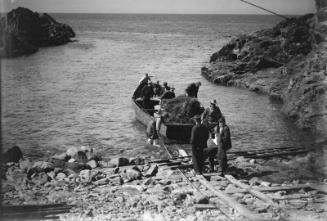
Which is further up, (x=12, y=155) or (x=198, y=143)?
(x=198, y=143)

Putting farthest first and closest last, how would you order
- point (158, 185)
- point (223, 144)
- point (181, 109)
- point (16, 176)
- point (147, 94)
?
point (147, 94)
point (181, 109)
point (16, 176)
point (223, 144)
point (158, 185)

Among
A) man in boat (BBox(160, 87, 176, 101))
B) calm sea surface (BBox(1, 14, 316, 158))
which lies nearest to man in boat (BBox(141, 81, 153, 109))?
calm sea surface (BBox(1, 14, 316, 158))

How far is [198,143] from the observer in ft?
33.1

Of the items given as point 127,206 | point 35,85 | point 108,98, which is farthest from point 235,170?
point 35,85

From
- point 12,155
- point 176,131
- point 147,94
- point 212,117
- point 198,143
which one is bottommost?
point 12,155

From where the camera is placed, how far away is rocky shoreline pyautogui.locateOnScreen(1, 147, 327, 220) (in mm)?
8172

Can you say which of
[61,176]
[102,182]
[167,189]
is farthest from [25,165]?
[167,189]

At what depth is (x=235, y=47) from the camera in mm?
35594

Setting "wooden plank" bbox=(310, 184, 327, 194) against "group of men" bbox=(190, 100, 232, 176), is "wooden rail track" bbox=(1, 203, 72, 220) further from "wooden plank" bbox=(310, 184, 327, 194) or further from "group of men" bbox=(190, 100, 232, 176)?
"wooden plank" bbox=(310, 184, 327, 194)

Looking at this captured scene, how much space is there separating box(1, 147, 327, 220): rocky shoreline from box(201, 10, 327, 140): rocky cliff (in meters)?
4.83

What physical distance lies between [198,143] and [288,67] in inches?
635

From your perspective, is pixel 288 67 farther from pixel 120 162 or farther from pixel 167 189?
pixel 167 189

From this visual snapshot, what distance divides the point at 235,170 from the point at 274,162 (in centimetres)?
175

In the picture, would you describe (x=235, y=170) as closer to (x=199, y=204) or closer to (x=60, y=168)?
(x=199, y=204)
